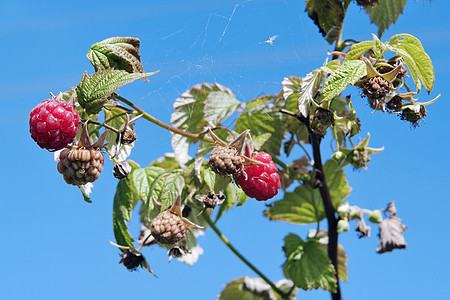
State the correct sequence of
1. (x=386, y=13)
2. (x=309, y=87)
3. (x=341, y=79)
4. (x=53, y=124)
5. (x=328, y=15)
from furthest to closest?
(x=386, y=13) < (x=328, y=15) < (x=309, y=87) < (x=341, y=79) < (x=53, y=124)

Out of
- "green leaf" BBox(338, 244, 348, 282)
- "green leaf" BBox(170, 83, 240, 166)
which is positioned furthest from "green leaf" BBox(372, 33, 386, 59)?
"green leaf" BBox(338, 244, 348, 282)

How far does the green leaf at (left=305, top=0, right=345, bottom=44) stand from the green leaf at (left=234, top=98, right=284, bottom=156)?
0.35m

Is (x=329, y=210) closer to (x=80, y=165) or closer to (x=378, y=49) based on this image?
(x=378, y=49)

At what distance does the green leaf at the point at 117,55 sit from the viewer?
71.3 inches

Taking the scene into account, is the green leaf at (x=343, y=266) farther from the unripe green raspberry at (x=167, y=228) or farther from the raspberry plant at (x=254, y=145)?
the unripe green raspberry at (x=167, y=228)

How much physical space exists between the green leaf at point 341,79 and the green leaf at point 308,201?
84cm

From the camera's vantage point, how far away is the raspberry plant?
5.56ft

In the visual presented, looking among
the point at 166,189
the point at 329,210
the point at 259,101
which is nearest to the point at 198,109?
the point at 259,101

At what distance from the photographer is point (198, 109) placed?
2523 mm

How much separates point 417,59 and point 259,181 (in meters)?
0.66

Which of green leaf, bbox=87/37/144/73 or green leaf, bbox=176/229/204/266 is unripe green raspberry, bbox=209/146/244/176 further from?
green leaf, bbox=176/229/204/266

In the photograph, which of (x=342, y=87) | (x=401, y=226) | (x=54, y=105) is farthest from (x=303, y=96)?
(x=401, y=226)

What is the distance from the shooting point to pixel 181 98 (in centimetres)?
249

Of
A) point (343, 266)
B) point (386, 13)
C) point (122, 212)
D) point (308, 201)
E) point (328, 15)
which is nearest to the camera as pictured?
point (122, 212)
